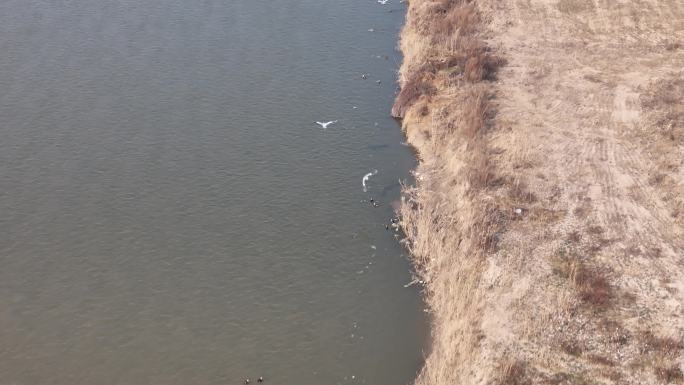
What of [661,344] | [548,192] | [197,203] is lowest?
[197,203]

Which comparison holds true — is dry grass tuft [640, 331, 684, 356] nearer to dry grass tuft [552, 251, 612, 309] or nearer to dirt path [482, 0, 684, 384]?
dirt path [482, 0, 684, 384]

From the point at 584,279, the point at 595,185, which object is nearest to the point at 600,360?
the point at 584,279

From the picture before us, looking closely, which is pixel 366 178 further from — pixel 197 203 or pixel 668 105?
pixel 668 105

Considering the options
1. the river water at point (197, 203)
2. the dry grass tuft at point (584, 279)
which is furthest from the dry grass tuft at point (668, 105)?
the river water at point (197, 203)

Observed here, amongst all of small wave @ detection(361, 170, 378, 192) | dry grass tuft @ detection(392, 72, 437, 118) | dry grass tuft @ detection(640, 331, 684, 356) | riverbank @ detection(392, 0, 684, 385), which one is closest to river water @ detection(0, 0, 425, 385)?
small wave @ detection(361, 170, 378, 192)

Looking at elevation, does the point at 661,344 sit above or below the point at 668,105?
below

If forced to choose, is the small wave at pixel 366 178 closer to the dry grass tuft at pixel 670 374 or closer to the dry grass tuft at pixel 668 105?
the dry grass tuft at pixel 668 105

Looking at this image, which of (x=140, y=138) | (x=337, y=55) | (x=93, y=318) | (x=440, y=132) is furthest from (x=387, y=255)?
(x=337, y=55)
